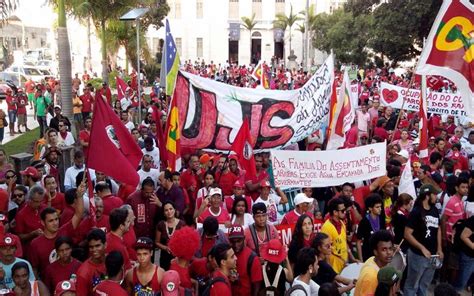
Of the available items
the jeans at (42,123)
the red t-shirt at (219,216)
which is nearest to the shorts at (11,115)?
the jeans at (42,123)

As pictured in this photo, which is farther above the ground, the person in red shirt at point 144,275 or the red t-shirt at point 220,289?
the person in red shirt at point 144,275

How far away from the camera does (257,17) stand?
2416 inches

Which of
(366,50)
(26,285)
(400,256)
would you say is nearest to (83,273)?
(26,285)

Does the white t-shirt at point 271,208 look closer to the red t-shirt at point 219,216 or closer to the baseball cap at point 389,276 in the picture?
the red t-shirt at point 219,216

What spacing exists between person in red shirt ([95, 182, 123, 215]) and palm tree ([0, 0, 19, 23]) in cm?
514

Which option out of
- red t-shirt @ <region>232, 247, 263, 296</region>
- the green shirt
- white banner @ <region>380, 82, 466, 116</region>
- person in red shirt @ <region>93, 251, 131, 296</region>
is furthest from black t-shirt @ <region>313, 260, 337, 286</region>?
the green shirt

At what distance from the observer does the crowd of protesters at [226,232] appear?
14.9 feet

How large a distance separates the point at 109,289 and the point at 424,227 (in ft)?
11.4

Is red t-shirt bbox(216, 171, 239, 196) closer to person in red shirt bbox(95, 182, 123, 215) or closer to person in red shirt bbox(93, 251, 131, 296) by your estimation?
person in red shirt bbox(95, 182, 123, 215)

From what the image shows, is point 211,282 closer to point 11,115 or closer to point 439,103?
point 439,103

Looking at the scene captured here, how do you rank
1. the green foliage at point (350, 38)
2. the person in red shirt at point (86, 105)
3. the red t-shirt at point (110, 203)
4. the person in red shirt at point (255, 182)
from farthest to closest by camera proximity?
the green foliage at point (350, 38) → the person in red shirt at point (86, 105) → the person in red shirt at point (255, 182) → the red t-shirt at point (110, 203)

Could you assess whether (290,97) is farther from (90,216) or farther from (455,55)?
(90,216)

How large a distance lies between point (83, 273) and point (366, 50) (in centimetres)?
3389

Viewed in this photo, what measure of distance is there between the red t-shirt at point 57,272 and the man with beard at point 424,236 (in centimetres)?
342
